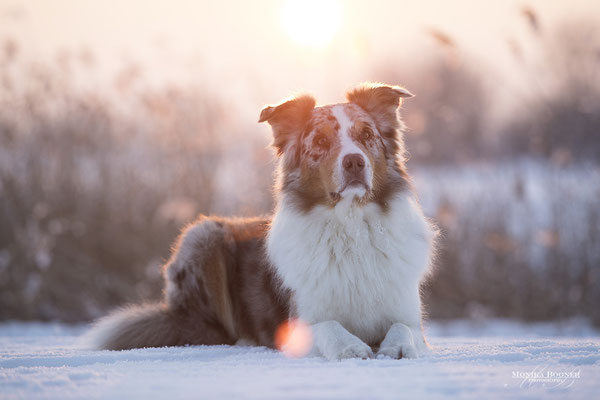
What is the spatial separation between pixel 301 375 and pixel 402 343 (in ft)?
2.84

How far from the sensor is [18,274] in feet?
25.0

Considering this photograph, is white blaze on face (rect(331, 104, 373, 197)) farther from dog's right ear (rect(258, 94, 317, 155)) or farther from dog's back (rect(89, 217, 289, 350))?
dog's back (rect(89, 217, 289, 350))

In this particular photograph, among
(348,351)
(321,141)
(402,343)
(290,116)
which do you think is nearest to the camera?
(348,351)

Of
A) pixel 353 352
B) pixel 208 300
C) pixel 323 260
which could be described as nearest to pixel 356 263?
pixel 323 260

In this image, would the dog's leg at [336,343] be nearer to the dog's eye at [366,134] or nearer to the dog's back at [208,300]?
the dog's back at [208,300]

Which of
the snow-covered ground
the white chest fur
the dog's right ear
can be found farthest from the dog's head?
the snow-covered ground

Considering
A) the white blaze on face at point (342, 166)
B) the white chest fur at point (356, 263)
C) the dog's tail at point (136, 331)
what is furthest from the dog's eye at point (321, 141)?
the dog's tail at point (136, 331)

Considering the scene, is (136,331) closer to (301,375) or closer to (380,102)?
(301,375)

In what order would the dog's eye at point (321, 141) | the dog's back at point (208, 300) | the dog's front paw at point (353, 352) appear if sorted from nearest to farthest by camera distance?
the dog's front paw at point (353, 352) → the dog's eye at point (321, 141) → the dog's back at point (208, 300)

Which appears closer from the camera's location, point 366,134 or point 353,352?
point 353,352

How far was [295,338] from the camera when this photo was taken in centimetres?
369

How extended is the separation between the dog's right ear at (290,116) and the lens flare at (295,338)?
135 centimetres

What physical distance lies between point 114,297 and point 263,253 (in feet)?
14.6

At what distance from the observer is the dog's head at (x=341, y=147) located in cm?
368
